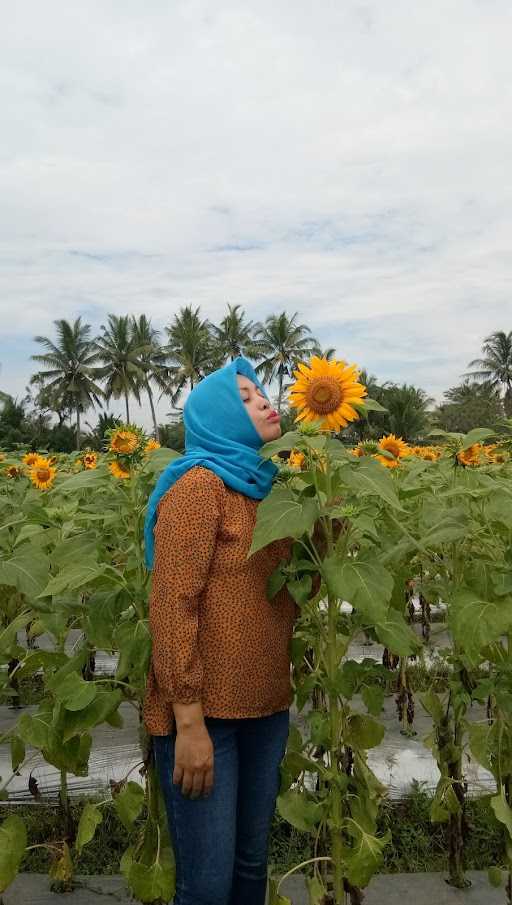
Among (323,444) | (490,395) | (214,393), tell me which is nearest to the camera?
(323,444)

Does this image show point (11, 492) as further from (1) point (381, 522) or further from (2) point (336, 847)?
(2) point (336, 847)

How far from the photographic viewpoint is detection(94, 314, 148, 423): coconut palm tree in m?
43.7

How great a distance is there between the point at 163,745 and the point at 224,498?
571 millimetres

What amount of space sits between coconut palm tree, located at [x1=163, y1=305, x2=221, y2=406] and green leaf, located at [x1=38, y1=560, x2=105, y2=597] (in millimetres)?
39972

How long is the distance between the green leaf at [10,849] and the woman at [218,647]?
19.9 inches

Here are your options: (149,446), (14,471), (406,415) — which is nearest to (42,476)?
(14,471)

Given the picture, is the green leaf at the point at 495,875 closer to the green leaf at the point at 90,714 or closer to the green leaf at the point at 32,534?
the green leaf at the point at 90,714

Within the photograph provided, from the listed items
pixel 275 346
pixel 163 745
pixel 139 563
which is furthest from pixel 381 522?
pixel 275 346

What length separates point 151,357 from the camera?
150 ft

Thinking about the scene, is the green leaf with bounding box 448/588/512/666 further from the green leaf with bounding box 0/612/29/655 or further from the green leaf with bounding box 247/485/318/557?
the green leaf with bounding box 0/612/29/655

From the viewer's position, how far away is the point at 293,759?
6.96 ft

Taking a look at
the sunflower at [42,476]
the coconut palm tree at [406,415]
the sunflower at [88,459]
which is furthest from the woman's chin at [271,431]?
the coconut palm tree at [406,415]

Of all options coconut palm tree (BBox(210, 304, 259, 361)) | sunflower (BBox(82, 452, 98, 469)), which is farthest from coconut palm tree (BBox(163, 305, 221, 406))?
sunflower (BBox(82, 452, 98, 469))

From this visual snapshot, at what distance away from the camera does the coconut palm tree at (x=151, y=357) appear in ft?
148
